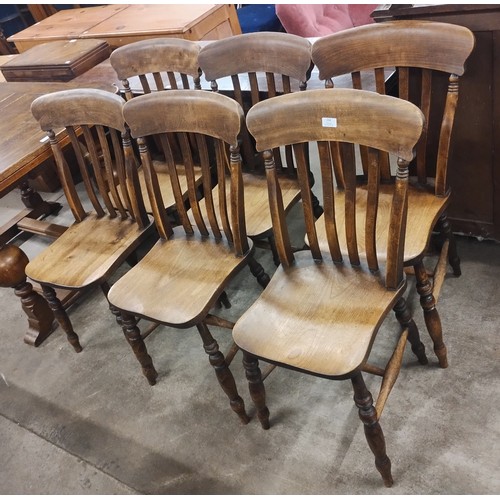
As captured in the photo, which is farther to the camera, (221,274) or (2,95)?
(2,95)

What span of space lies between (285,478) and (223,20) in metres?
2.65

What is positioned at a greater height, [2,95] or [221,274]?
[2,95]

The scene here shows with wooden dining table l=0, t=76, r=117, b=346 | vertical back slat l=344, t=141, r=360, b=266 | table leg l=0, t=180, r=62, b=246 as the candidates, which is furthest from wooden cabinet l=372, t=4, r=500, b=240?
table leg l=0, t=180, r=62, b=246

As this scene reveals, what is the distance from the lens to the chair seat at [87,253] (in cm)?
189

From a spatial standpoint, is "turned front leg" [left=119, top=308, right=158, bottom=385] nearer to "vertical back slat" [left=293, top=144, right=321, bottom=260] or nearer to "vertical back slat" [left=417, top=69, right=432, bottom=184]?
"vertical back slat" [left=293, top=144, right=321, bottom=260]

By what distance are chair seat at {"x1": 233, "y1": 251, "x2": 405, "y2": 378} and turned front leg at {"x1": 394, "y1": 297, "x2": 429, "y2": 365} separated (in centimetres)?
16

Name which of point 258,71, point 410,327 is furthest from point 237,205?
point 410,327

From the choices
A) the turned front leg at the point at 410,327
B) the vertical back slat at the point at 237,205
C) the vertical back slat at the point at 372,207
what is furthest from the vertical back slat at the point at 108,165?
the turned front leg at the point at 410,327

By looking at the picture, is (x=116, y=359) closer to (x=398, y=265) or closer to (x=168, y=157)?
(x=168, y=157)

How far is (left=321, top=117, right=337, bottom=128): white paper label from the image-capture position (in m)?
1.32

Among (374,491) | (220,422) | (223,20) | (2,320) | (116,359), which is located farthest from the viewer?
(223,20)

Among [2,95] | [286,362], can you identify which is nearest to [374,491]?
[286,362]

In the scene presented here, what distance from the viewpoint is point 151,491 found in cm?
171

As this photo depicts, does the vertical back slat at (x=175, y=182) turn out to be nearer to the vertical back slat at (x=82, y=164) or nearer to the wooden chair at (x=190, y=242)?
the wooden chair at (x=190, y=242)
